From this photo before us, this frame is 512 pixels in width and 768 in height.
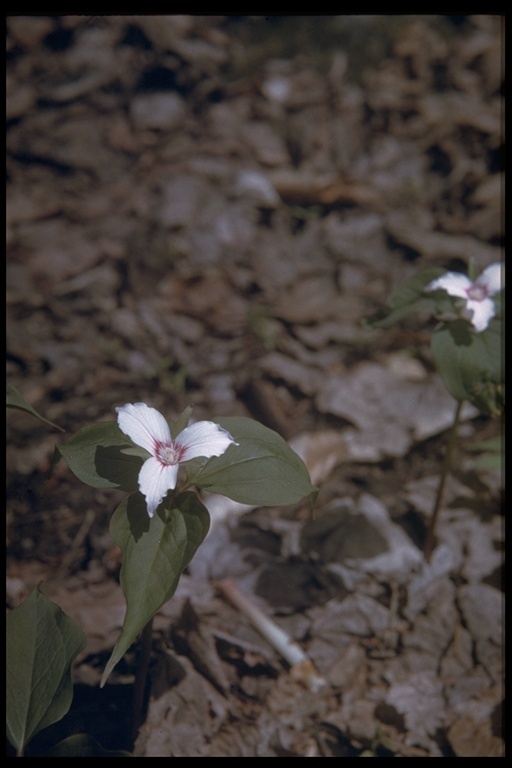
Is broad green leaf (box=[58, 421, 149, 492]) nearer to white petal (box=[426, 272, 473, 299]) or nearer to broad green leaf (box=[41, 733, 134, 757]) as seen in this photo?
broad green leaf (box=[41, 733, 134, 757])

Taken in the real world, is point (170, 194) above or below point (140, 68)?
below

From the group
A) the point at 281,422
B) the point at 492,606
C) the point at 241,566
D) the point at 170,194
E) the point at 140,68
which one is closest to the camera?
the point at 492,606

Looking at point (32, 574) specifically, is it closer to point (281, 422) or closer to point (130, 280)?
point (281, 422)

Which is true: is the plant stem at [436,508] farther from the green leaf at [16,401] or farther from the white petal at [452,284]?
the green leaf at [16,401]

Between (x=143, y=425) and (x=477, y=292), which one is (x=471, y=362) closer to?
(x=477, y=292)

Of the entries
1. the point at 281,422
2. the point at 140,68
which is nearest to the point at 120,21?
the point at 140,68

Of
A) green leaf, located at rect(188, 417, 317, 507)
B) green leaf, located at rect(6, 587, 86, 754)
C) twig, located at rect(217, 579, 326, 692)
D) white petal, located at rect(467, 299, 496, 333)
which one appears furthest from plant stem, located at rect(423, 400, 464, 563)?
green leaf, located at rect(6, 587, 86, 754)

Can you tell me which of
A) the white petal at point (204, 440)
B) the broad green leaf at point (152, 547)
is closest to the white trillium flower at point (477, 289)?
the white petal at point (204, 440)
